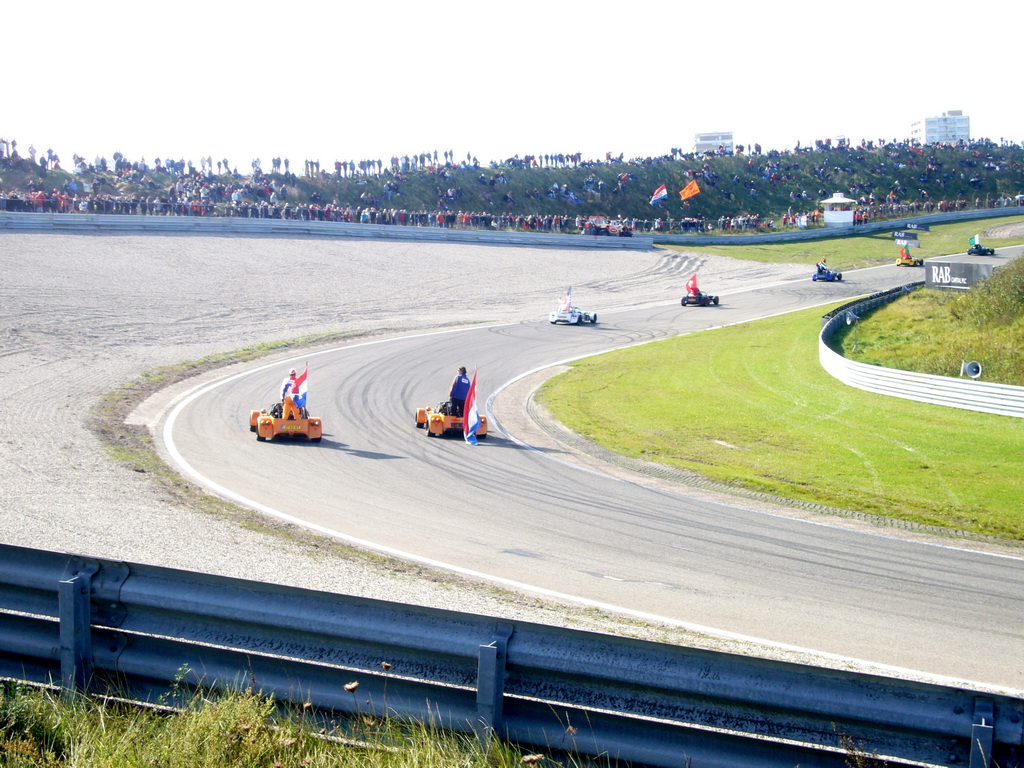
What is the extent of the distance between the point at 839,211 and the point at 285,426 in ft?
194

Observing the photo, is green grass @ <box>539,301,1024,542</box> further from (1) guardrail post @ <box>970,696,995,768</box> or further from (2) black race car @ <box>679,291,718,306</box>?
(2) black race car @ <box>679,291,718,306</box>

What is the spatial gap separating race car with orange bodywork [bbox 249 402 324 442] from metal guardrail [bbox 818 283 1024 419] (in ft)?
48.1

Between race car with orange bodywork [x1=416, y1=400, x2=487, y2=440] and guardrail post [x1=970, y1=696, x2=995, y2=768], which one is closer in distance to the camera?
guardrail post [x1=970, y1=696, x2=995, y2=768]

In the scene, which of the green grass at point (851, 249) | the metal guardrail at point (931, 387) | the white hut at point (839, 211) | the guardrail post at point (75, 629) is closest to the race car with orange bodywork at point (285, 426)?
the guardrail post at point (75, 629)

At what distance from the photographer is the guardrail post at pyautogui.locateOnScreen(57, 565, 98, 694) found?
4.62 meters

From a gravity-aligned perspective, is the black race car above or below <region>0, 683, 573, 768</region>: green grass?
below

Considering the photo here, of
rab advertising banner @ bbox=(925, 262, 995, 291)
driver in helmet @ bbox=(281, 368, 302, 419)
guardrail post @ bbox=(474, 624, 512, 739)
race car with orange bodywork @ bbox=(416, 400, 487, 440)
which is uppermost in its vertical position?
rab advertising banner @ bbox=(925, 262, 995, 291)

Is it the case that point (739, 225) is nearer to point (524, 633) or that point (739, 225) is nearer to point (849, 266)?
point (849, 266)

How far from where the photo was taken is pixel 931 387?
2264cm

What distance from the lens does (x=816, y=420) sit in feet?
69.4

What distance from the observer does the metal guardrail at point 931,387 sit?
21.0 m

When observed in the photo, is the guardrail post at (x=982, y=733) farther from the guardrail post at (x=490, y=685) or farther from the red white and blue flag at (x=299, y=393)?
the red white and blue flag at (x=299, y=393)

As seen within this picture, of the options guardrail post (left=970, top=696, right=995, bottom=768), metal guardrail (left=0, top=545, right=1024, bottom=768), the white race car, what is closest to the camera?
guardrail post (left=970, top=696, right=995, bottom=768)

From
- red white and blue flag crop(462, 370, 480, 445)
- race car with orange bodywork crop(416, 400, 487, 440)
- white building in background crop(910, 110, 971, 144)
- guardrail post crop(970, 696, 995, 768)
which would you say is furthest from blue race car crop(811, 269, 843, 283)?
white building in background crop(910, 110, 971, 144)
